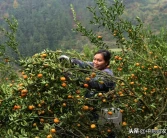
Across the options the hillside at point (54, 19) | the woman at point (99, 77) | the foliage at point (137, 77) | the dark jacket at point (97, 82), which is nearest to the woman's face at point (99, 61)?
the woman at point (99, 77)

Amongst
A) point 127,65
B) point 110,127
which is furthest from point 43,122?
point 127,65

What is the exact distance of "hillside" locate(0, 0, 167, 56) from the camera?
70.4 metres

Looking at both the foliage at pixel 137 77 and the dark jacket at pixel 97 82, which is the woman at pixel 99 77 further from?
the foliage at pixel 137 77

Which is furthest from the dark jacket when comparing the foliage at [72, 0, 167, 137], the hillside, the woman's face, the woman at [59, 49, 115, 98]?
the hillside

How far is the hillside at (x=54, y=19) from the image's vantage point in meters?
70.4

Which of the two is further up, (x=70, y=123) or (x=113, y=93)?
(x=113, y=93)

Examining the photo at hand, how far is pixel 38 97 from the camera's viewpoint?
2.37 metres

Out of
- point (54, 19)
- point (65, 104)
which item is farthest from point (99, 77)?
point (54, 19)

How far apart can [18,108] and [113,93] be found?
0.91 metres

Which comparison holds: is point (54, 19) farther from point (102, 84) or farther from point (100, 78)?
point (100, 78)

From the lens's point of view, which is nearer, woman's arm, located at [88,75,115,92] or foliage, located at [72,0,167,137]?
woman's arm, located at [88,75,115,92]

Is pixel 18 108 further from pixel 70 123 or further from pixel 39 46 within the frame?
pixel 39 46

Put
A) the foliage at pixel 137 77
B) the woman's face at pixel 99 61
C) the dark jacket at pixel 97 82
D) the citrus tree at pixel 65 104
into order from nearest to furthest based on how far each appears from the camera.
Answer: the citrus tree at pixel 65 104 < the dark jacket at pixel 97 82 < the foliage at pixel 137 77 < the woman's face at pixel 99 61

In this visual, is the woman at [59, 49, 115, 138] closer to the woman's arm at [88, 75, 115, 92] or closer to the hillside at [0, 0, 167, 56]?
the woman's arm at [88, 75, 115, 92]
